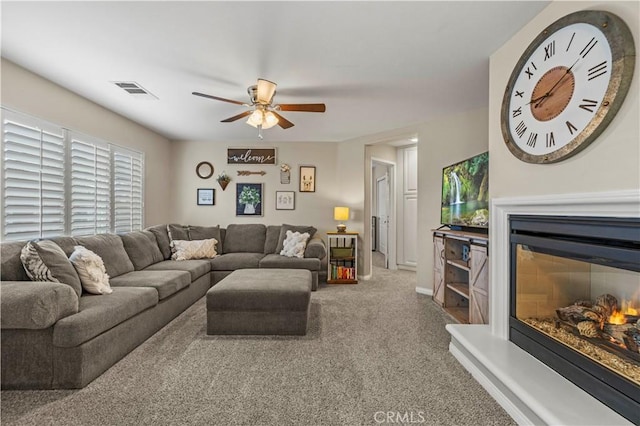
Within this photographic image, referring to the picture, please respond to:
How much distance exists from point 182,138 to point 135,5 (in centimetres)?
371

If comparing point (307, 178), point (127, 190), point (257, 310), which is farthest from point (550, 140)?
point (127, 190)

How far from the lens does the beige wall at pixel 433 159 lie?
3.65 meters

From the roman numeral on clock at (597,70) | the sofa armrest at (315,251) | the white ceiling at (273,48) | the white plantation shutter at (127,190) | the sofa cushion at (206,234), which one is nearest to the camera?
the roman numeral on clock at (597,70)

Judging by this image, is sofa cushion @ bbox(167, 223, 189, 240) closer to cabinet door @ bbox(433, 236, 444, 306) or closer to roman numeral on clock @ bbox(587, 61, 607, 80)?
cabinet door @ bbox(433, 236, 444, 306)

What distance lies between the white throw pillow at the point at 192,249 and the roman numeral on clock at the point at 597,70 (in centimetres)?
451

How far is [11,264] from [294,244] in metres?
3.14

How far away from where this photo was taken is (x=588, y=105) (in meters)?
1.50

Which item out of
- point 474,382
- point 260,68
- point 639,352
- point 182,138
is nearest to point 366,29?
point 260,68

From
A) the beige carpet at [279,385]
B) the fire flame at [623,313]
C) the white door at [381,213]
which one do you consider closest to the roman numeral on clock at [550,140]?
the fire flame at [623,313]

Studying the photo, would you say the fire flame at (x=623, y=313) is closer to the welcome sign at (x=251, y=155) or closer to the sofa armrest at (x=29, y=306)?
the sofa armrest at (x=29, y=306)

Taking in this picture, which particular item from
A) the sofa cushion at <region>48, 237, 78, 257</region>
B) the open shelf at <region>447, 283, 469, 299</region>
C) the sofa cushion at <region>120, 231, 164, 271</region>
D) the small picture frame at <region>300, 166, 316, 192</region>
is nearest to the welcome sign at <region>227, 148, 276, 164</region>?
the small picture frame at <region>300, 166, 316, 192</region>

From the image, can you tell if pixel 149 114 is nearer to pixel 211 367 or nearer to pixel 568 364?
pixel 211 367

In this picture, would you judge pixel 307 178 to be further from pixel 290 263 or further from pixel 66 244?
pixel 66 244

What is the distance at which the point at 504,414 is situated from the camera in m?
1.64
